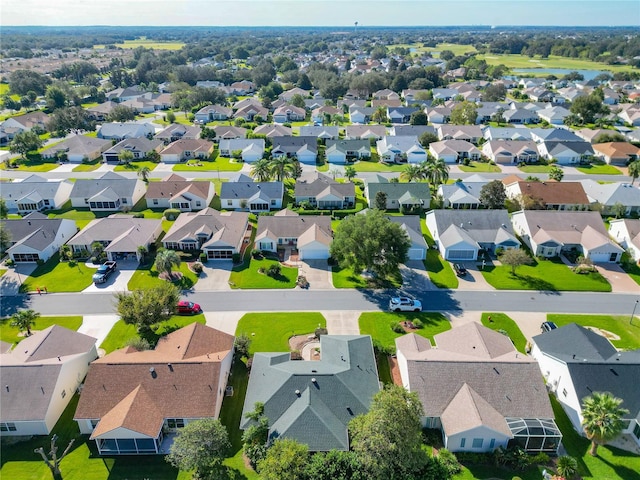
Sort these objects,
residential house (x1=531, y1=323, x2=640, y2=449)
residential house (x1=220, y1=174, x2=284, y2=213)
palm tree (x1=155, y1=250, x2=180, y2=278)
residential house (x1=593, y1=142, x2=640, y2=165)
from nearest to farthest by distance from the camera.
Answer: residential house (x1=531, y1=323, x2=640, y2=449), palm tree (x1=155, y1=250, x2=180, y2=278), residential house (x1=220, y1=174, x2=284, y2=213), residential house (x1=593, y1=142, x2=640, y2=165)

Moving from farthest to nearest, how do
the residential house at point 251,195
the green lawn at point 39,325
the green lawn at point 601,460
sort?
the residential house at point 251,195
the green lawn at point 39,325
the green lawn at point 601,460

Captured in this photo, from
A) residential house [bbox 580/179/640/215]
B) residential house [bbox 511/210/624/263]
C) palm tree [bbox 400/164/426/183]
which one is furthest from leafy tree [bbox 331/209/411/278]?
residential house [bbox 580/179/640/215]

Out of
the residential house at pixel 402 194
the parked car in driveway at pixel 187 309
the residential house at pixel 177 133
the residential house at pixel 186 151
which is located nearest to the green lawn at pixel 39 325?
the parked car in driveway at pixel 187 309

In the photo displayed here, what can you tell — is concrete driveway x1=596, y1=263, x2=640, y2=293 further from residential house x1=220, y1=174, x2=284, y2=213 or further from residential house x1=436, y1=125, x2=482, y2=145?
residential house x1=436, y1=125, x2=482, y2=145

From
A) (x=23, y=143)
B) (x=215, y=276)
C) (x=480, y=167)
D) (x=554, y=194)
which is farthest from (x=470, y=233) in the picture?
(x=23, y=143)

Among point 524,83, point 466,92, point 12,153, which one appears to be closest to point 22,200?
point 12,153

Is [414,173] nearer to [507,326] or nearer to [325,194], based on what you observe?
[325,194]

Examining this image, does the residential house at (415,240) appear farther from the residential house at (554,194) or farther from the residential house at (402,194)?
the residential house at (554,194)
